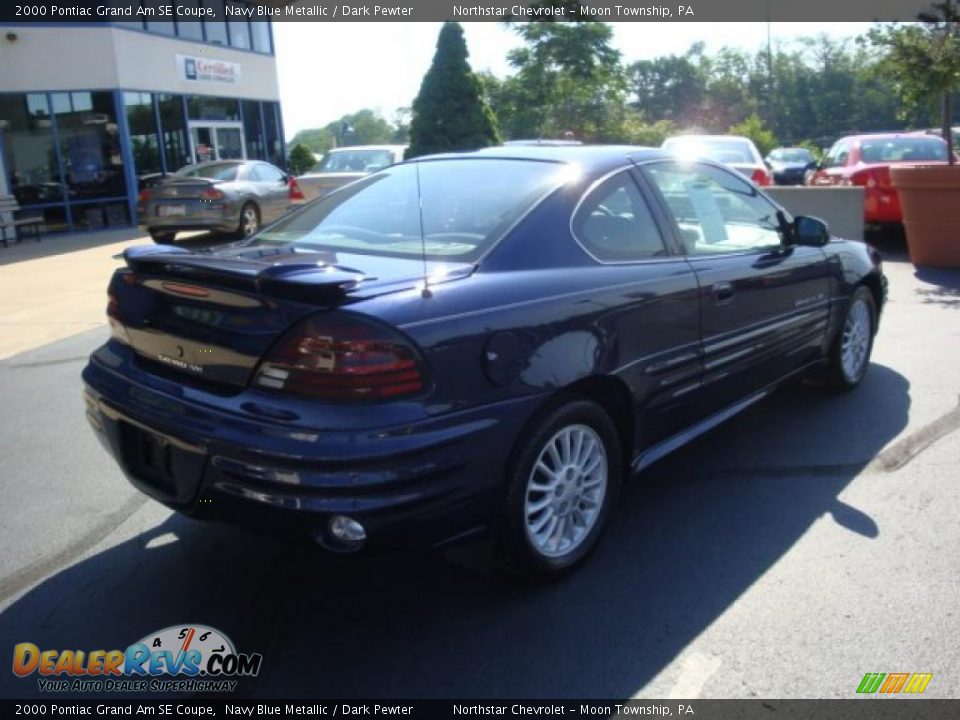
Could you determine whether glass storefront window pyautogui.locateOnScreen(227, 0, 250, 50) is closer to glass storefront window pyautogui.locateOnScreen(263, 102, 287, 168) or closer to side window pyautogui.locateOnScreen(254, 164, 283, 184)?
glass storefront window pyautogui.locateOnScreen(263, 102, 287, 168)

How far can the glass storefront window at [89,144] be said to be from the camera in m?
17.5

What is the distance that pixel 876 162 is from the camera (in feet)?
40.4

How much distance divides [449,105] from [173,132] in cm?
774

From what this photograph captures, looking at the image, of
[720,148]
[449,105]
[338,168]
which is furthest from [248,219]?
[720,148]

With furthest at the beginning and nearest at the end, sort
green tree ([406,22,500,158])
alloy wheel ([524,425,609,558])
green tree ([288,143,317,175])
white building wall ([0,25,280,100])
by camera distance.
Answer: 1. green tree ([288,143,317,175])
2. white building wall ([0,25,280,100])
3. green tree ([406,22,500,158])
4. alloy wheel ([524,425,609,558])

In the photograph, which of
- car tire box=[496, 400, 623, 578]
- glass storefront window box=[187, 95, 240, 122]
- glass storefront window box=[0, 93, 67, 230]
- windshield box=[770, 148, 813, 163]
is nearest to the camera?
car tire box=[496, 400, 623, 578]

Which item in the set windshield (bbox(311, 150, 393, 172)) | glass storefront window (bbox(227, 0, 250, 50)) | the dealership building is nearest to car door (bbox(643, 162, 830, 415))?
windshield (bbox(311, 150, 393, 172))

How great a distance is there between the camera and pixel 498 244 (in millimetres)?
3139

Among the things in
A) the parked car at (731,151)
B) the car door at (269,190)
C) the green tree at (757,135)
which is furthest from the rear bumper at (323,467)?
the green tree at (757,135)

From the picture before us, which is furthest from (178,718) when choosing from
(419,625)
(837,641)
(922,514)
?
(922,514)

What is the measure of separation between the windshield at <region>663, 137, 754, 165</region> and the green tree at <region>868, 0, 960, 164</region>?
2.85m

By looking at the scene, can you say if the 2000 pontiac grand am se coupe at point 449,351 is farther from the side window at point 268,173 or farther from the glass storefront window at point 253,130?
the glass storefront window at point 253,130

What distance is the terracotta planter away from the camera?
926 cm

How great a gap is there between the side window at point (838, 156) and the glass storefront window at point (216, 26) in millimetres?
14977
